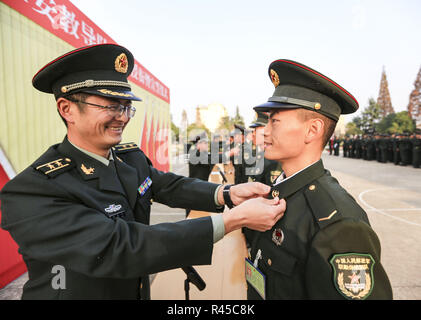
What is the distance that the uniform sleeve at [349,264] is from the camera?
113cm

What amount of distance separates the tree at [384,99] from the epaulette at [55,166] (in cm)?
8106

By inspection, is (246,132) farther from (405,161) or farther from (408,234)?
(405,161)

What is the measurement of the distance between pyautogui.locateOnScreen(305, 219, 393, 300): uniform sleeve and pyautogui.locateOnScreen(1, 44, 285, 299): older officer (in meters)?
0.31

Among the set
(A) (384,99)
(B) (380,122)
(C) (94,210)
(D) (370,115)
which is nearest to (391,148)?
(C) (94,210)

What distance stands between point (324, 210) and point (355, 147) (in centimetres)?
2558

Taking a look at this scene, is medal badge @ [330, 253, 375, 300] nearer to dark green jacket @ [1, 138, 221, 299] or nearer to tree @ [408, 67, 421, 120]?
dark green jacket @ [1, 138, 221, 299]

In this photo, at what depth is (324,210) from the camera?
4.18 ft

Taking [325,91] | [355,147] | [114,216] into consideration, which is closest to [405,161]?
[355,147]

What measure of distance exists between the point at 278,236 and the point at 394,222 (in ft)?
19.6

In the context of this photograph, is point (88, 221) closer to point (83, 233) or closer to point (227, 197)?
point (83, 233)

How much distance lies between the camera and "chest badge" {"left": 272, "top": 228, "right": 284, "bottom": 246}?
1.41m

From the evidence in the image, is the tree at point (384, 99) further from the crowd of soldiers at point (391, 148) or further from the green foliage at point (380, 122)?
the crowd of soldiers at point (391, 148)

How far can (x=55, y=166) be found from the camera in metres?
1.34

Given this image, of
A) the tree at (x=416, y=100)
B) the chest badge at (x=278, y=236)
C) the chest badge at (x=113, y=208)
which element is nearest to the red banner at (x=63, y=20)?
the chest badge at (x=113, y=208)
